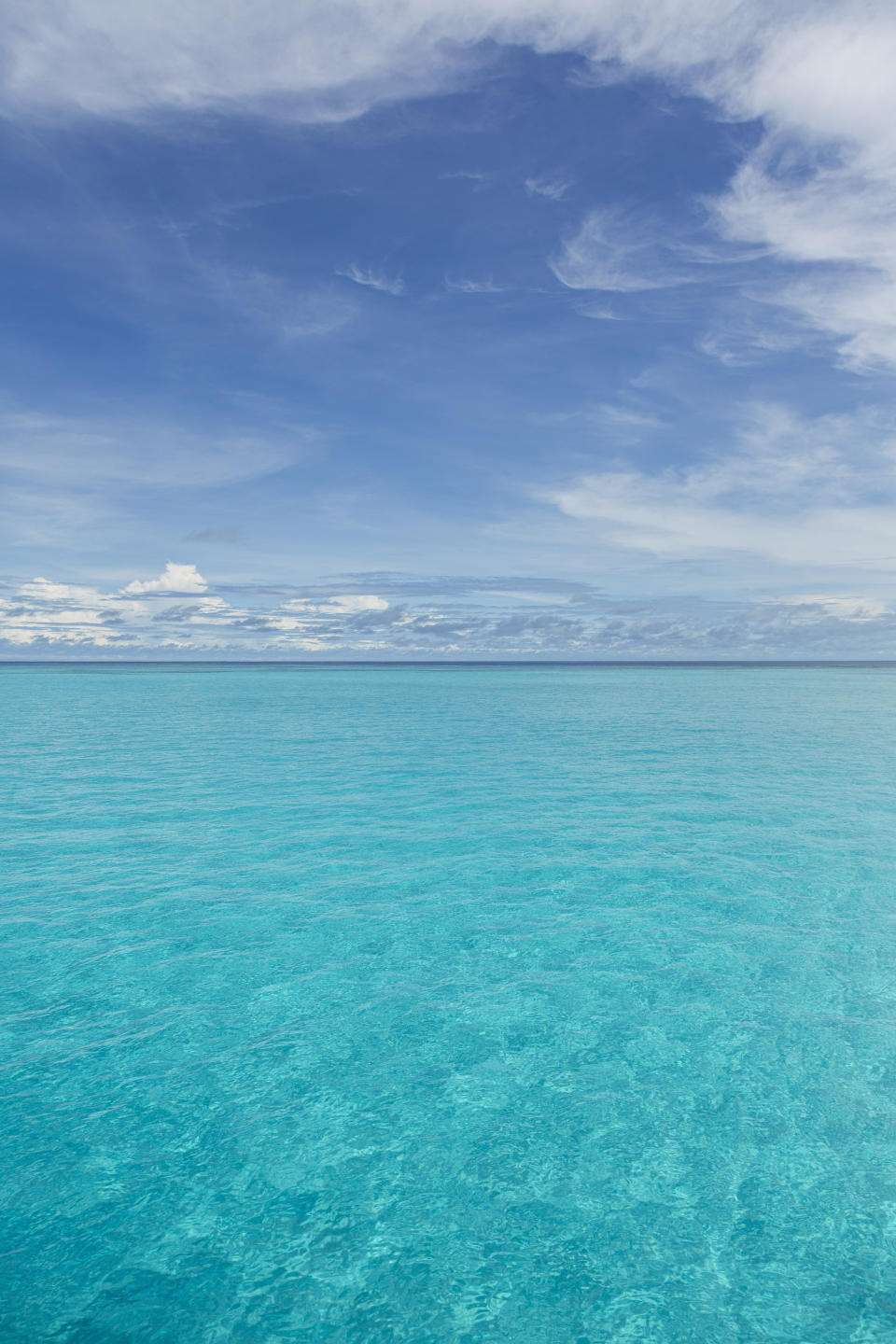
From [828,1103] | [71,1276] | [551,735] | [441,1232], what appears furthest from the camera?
[551,735]

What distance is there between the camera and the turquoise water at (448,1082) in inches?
245

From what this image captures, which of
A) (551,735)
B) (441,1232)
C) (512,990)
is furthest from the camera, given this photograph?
(551,735)

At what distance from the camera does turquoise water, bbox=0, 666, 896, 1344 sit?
245 inches

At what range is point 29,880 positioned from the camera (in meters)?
16.9

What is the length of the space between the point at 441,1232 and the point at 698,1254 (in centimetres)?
235

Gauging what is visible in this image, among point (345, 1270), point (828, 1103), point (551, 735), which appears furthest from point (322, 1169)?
point (551, 735)

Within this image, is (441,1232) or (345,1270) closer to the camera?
(345,1270)

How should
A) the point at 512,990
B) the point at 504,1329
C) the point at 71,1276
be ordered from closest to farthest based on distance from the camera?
1. the point at 504,1329
2. the point at 71,1276
3. the point at 512,990

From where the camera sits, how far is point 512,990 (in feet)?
37.9

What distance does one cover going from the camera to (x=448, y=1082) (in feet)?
30.1

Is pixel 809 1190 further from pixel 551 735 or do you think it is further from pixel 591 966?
pixel 551 735

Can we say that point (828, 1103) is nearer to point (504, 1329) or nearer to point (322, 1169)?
point (504, 1329)

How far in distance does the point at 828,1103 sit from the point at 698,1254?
10.4 ft

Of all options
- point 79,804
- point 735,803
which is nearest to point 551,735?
point 735,803
